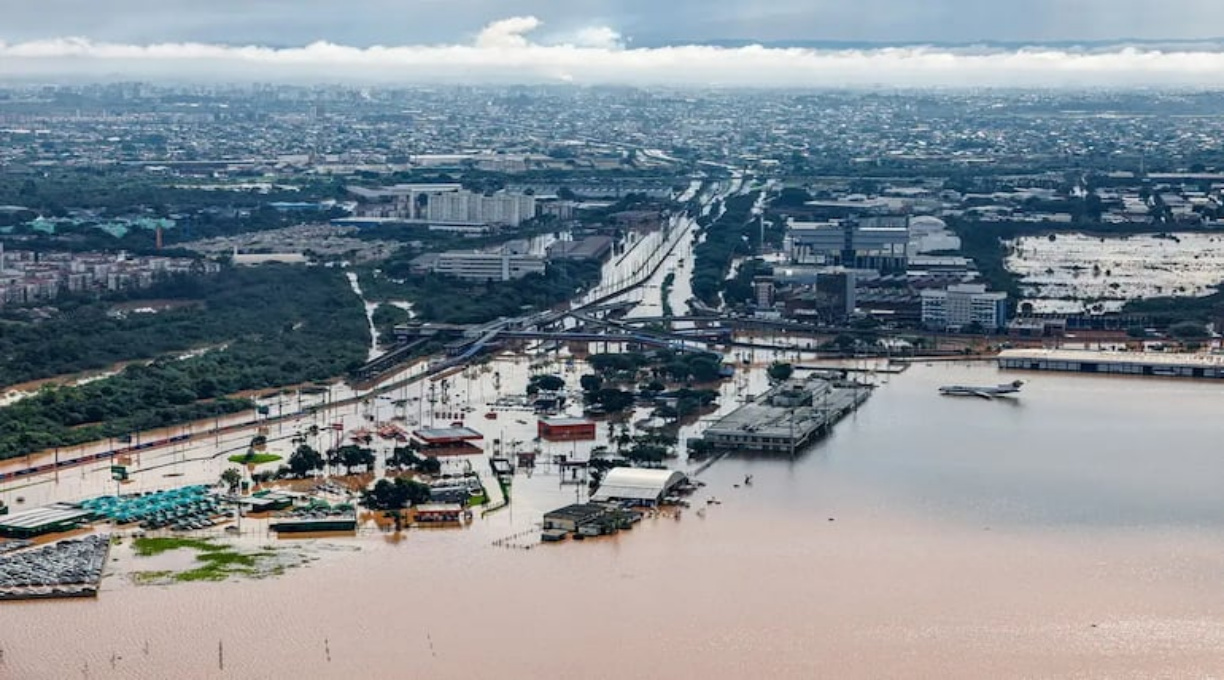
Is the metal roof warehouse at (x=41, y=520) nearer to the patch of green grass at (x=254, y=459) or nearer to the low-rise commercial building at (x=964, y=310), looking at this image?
the patch of green grass at (x=254, y=459)

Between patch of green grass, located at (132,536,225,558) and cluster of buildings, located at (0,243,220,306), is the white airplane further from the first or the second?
cluster of buildings, located at (0,243,220,306)

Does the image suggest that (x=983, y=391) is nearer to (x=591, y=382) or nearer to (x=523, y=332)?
(x=591, y=382)

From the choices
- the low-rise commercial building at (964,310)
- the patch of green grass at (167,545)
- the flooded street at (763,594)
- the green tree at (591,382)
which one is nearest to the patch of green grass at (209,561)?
the patch of green grass at (167,545)

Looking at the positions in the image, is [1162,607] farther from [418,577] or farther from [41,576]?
[41,576]

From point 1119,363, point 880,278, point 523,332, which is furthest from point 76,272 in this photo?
point 1119,363

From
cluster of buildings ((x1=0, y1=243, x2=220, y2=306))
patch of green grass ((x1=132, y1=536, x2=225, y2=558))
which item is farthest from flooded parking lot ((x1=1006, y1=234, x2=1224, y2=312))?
patch of green grass ((x1=132, y1=536, x2=225, y2=558))

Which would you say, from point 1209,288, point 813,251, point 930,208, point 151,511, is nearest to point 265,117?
point 930,208
